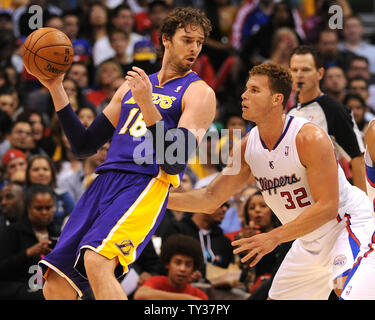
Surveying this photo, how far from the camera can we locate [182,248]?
6.28m

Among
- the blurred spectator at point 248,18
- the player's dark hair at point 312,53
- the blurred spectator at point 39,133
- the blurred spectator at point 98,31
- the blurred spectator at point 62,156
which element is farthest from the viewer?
the blurred spectator at point 248,18

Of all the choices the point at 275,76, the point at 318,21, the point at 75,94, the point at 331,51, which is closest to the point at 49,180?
the point at 75,94

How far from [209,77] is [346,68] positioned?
7.25ft

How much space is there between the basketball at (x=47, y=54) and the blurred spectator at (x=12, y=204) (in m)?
2.89

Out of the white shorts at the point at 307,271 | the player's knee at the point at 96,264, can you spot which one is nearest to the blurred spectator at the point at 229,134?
the white shorts at the point at 307,271

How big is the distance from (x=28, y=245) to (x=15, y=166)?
173 cm

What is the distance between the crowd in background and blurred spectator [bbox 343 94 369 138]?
2cm

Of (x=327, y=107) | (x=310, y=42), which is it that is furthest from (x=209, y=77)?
(x=327, y=107)

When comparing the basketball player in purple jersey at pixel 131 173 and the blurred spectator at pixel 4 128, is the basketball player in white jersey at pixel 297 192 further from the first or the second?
the blurred spectator at pixel 4 128

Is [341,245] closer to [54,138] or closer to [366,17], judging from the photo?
[54,138]

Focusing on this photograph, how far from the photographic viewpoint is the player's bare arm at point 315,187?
14.0 feet

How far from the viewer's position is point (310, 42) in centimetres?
1109

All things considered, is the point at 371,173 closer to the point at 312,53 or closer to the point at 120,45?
the point at 312,53

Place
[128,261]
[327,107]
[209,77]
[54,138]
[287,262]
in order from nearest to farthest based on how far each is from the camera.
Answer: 1. [128,261]
2. [287,262]
3. [327,107]
4. [54,138]
5. [209,77]
